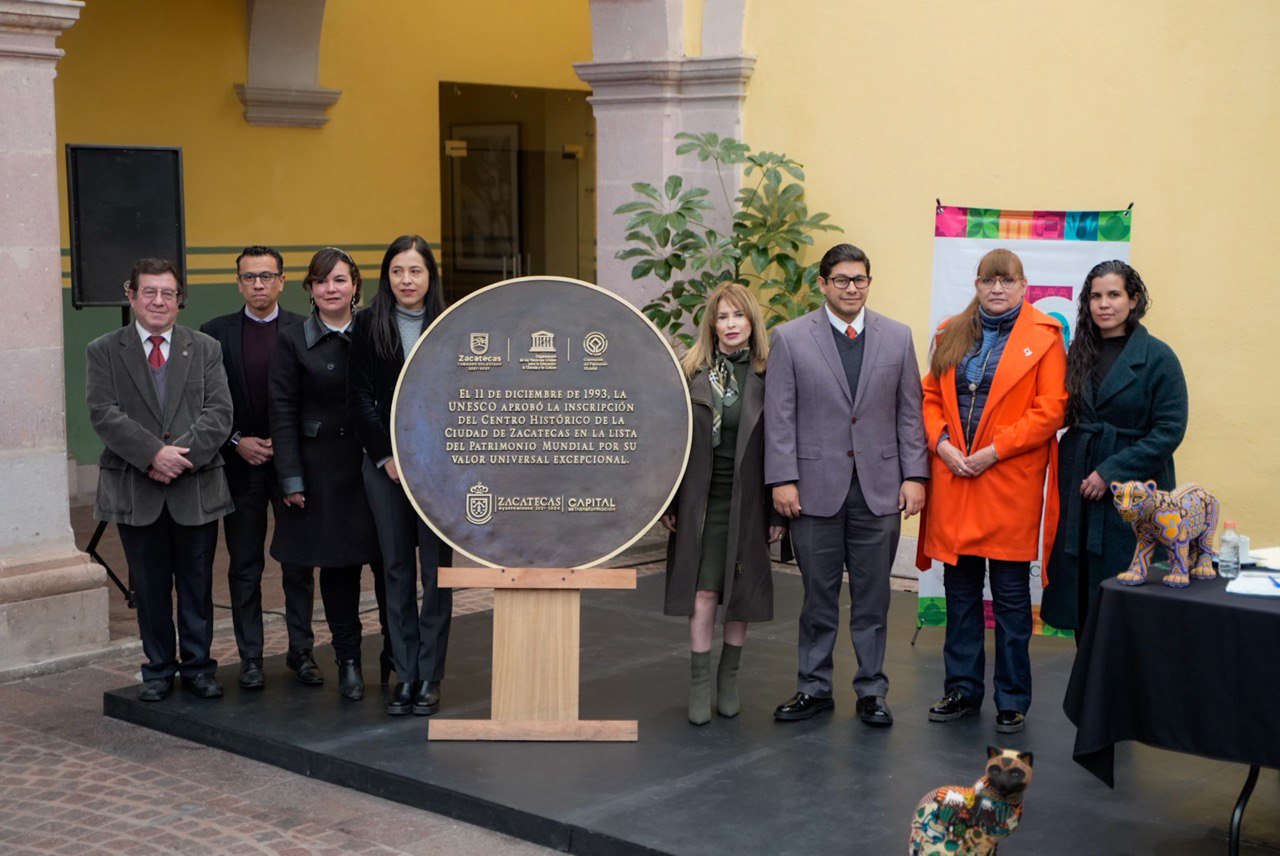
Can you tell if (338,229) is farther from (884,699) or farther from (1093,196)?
(884,699)

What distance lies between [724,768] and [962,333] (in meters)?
1.85

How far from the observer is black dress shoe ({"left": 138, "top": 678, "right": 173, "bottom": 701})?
6340mm

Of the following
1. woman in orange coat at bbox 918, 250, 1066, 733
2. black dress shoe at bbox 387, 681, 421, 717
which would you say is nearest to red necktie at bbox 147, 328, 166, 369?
black dress shoe at bbox 387, 681, 421, 717

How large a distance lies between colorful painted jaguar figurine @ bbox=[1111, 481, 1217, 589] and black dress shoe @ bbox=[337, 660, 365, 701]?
3.05 meters

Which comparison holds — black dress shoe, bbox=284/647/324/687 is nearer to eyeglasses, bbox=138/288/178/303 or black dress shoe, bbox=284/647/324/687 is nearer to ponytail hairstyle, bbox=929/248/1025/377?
eyeglasses, bbox=138/288/178/303

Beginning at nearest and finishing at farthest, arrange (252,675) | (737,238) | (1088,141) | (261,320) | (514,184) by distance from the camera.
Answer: (252,675)
(261,320)
(1088,141)
(737,238)
(514,184)

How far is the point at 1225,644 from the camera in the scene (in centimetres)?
448

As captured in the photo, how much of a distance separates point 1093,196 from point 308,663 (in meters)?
4.45

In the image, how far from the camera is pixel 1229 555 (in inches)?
187

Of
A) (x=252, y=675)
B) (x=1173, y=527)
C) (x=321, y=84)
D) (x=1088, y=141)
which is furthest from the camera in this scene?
(x=321, y=84)

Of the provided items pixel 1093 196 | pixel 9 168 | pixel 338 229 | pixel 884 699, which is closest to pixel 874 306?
pixel 1093 196

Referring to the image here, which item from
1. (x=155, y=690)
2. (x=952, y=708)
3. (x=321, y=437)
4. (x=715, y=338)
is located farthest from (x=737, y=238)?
(x=155, y=690)

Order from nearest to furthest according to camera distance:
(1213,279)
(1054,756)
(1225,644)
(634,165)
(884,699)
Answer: (1225,644), (1054,756), (884,699), (1213,279), (634,165)

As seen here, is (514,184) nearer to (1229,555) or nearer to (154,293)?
(154,293)
